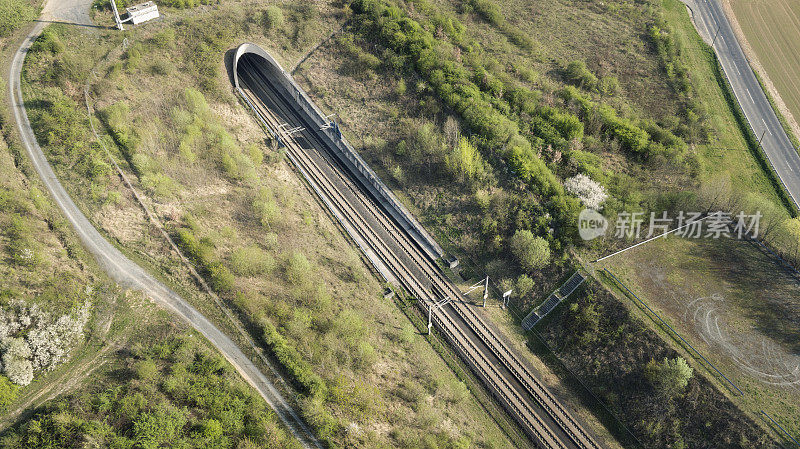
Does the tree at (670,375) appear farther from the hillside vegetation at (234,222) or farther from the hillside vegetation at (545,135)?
the hillside vegetation at (234,222)

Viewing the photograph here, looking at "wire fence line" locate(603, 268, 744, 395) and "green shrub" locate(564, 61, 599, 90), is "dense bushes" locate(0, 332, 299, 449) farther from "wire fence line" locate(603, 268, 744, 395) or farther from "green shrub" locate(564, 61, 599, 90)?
"green shrub" locate(564, 61, 599, 90)

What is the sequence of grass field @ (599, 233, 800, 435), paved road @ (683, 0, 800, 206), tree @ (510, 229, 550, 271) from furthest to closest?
paved road @ (683, 0, 800, 206)
tree @ (510, 229, 550, 271)
grass field @ (599, 233, 800, 435)

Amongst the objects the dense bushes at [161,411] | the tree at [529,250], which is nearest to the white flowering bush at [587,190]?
the tree at [529,250]

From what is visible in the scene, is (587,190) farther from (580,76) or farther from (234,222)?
(234,222)

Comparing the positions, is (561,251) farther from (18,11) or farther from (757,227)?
(18,11)

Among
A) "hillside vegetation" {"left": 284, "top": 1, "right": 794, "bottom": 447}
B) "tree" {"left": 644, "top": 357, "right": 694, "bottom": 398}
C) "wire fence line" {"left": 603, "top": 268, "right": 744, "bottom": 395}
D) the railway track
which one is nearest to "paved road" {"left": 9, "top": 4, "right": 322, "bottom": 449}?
the railway track

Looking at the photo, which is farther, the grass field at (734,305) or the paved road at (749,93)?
the paved road at (749,93)

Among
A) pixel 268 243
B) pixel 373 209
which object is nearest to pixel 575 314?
pixel 373 209
